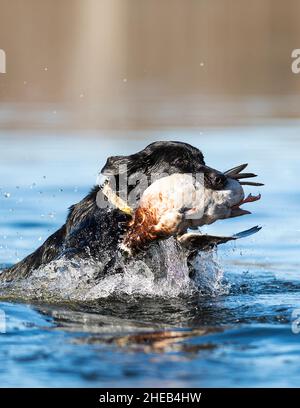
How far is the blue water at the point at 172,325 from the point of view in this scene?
586 centimetres

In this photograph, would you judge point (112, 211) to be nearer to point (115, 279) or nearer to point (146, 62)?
point (115, 279)

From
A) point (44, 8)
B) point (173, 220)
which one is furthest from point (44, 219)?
point (44, 8)

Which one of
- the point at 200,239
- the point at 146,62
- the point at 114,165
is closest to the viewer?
the point at 200,239

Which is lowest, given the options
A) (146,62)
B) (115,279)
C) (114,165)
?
(115,279)

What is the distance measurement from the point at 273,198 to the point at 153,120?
4464 millimetres

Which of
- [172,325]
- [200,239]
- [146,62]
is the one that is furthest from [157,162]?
[146,62]

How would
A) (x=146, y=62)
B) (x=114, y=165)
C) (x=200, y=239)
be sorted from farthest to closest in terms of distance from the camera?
1. (x=146, y=62)
2. (x=114, y=165)
3. (x=200, y=239)

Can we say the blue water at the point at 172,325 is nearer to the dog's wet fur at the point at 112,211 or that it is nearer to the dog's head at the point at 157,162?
the dog's wet fur at the point at 112,211

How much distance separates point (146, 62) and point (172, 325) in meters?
14.1

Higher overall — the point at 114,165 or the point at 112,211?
the point at 114,165

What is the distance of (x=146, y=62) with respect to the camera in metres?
20.6

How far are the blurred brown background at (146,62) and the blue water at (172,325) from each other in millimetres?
5151

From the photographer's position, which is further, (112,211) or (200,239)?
(112,211)

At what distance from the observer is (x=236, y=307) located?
7398 mm
